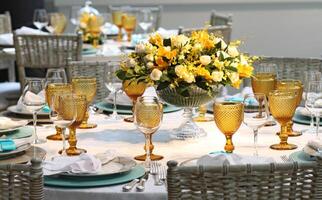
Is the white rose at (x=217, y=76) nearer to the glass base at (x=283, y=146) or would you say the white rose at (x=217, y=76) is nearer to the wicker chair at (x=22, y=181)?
the glass base at (x=283, y=146)

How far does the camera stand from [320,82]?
2535 mm

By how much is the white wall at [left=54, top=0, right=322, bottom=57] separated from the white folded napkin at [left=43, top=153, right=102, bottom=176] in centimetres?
448

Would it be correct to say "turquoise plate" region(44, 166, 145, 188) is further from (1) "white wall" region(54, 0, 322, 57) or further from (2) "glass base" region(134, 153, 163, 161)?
(1) "white wall" region(54, 0, 322, 57)

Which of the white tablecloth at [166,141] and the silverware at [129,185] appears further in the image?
the white tablecloth at [166,141]

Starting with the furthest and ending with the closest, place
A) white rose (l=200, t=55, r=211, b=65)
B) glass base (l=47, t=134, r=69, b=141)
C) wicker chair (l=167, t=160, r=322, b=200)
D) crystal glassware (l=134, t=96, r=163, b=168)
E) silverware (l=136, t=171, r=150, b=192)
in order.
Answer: glass base (l=47, t=134, r=69, b=141), white rose (l=200, t=55, r=211, b=65), crystal glassware (l=134, t=96, r=163, b=168), silverware (l=136, t=171, r=150, b=192), wicker chair (l=167, t=160, r=322, b=200)

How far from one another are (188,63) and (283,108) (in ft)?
Result: 1.11

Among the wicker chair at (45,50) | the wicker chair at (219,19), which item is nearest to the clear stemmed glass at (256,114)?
the wicker chair at (45,50)

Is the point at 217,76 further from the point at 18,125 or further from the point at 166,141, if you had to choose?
the point at 18,125


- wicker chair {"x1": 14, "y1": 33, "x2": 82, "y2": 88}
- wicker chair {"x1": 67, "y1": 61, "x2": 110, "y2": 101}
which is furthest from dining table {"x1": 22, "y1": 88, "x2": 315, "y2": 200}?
wicker chair {"x1": 14, "y1": 33, "x2": 82, "y2": 88}

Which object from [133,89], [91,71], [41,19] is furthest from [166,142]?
[41,19]

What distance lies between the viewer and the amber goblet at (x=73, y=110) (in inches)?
89.0

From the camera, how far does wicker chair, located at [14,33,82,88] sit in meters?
4.41

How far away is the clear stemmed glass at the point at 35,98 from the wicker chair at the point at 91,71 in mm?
716

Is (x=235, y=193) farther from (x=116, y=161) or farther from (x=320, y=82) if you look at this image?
(x=320, y=82)
